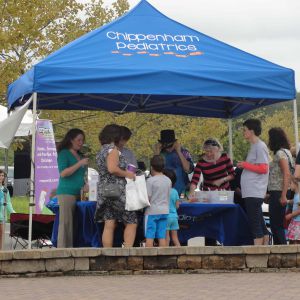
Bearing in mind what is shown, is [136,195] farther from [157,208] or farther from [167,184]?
[167,184]

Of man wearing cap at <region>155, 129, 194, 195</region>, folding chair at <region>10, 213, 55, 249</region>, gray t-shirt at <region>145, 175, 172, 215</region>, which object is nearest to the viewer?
gray t-shirt at <region>145, 175, 172, 215</region>

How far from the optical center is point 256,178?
1205 centimetres

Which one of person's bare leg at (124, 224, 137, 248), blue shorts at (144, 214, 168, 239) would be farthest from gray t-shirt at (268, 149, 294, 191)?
person's bare leg at (124, 224, 137, 248)

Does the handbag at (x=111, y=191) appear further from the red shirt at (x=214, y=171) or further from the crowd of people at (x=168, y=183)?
the red shirt at (x=214, y=171)

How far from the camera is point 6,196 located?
16.7 m

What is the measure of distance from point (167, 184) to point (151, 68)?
4.99 ft

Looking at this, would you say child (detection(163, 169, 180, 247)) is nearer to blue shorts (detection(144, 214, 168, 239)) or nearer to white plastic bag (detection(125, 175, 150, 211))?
blue shorts (detection(144, 214, 168, 239))

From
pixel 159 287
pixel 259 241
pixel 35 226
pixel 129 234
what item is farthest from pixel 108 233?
pixel 35 226

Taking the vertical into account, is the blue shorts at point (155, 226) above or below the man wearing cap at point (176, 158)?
below

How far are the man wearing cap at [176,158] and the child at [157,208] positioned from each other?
4.69ft

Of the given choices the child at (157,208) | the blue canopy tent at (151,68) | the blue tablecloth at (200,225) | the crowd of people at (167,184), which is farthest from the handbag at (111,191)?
the blue canopy tent at (151,68)

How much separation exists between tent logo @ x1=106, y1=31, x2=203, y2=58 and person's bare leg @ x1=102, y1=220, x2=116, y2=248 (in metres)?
2.31

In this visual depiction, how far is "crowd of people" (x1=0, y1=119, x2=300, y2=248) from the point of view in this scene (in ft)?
38.1

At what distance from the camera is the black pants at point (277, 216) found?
12.3m
